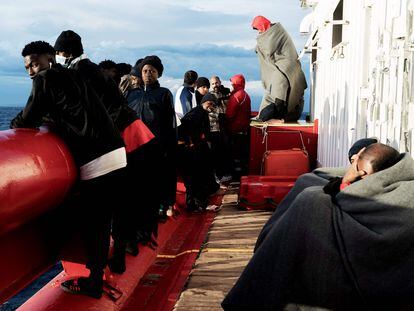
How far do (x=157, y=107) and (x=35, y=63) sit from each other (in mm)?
1548

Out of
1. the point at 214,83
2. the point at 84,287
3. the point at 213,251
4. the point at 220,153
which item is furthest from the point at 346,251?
the point at 214,83

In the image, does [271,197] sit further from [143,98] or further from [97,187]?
[97,187]

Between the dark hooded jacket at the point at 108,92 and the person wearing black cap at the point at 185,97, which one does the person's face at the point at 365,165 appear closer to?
the dark hooded jacket at the point at 108,92

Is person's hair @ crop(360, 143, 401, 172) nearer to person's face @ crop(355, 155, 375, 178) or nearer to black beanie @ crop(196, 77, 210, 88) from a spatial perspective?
person's face @ crop(355, 155, 375, 178)

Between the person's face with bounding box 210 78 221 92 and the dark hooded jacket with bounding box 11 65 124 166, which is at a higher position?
the person's face with bounding box 210 78 221 92

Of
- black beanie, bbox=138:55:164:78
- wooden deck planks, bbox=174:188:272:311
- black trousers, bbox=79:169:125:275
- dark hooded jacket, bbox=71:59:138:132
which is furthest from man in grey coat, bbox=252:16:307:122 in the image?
black trousers, bbox=79:169:125:275

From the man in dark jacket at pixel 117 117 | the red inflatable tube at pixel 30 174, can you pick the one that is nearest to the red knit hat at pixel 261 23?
the man in dark jacket at pixel 117 117

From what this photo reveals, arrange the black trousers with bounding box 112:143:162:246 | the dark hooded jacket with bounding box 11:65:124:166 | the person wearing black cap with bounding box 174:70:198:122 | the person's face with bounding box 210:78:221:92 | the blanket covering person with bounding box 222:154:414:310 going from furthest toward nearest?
the person's face with bounding box 210:78:221:92 → the person wearing black cap with bounding box 174:70:198:122 → the black trousers with bounding box 112:143:162:246 → the dark hooded jacket with bounding box 11:65:124:166 → the blanket covering person with bounding box 222:154:414:310

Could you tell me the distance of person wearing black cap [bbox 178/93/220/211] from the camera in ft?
20.1

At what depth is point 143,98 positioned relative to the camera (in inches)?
185

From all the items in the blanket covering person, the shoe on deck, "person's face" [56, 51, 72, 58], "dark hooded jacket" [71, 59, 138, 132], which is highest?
"person's face" [56, 51, 72, 58]

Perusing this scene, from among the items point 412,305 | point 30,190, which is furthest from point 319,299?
point 30,190

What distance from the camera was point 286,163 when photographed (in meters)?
7.13

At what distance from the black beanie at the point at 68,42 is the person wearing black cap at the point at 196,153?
8.60ft
